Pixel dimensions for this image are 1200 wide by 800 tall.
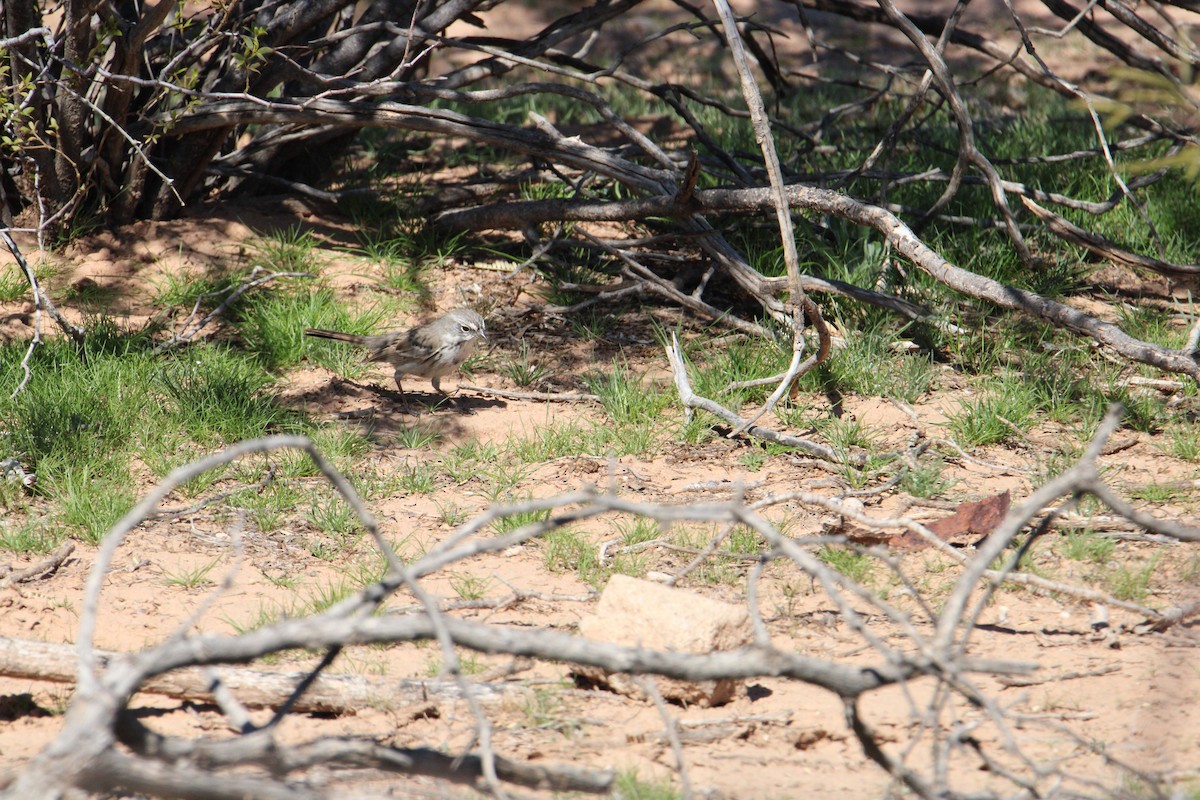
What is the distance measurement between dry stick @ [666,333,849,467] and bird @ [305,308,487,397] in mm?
1298

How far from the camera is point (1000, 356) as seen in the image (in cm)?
658

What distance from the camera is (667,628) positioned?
12.7 feet

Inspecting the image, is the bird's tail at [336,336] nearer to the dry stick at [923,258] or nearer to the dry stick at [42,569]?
the dry stick at [923,258]

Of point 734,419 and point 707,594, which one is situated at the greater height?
point 734,419

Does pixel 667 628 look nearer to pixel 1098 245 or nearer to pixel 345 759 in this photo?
pixel 345 759

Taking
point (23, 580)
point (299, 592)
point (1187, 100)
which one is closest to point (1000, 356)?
point (1187, 100)

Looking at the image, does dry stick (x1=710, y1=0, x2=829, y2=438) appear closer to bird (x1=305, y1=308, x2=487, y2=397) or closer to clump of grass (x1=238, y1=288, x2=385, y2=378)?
bird (x1=305, y1=308, x2=487, y2=397)

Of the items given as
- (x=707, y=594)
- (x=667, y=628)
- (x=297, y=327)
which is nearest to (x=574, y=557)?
(x=707, y=594)

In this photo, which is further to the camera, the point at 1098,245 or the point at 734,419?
the point at 1098,245

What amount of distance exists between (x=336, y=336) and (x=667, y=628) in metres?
3.76

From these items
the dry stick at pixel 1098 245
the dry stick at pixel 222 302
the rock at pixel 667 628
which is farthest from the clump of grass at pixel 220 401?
the dry stick at pixel 1098 245

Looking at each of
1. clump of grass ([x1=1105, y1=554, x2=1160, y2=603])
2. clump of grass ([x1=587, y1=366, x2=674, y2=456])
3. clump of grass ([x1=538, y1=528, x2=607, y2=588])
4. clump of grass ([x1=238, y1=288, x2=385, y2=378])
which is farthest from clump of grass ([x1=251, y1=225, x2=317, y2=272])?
clump of grass ([x1=1105, y1=554, x2=1160, y2=603])

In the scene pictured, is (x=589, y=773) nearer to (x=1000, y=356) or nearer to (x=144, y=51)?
(x=1000, y=356)

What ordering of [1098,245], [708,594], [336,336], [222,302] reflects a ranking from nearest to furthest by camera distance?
[708,594]
[1098,245]
[336,336]
[222,302]
